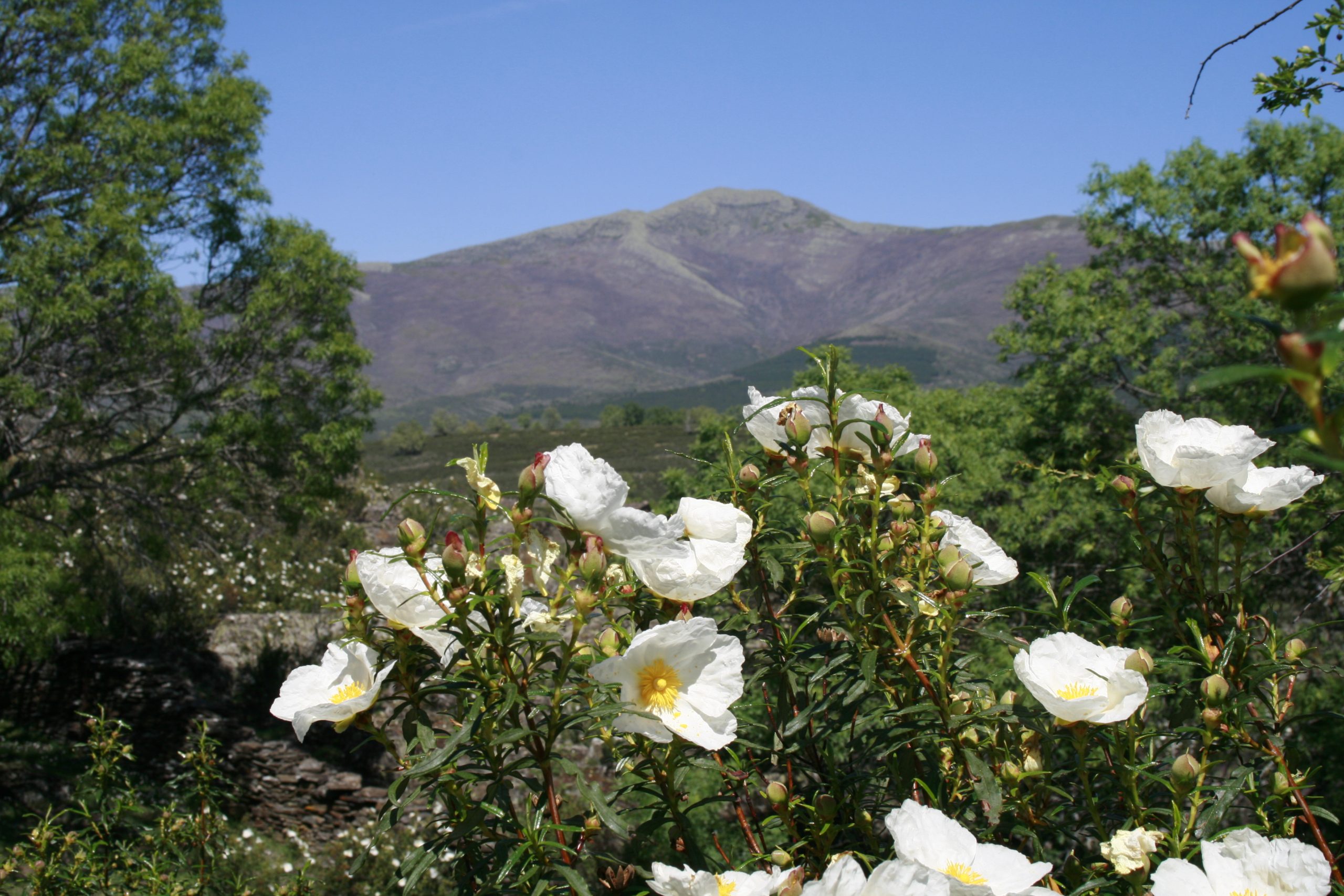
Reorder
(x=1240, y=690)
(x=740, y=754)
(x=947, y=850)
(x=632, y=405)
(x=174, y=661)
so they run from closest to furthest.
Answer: (x=947, y=850)
(x=1240, y=690)
(x=740, y=754)
(x=174, y=661)
(x=632, y=405)

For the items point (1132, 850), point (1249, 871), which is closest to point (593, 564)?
point (1132, 850)

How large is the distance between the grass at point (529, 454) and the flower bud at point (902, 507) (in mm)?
13822

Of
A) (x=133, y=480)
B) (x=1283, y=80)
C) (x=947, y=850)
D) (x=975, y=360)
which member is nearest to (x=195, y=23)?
(x=133, y=480)

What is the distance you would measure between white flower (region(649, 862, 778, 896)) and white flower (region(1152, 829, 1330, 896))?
Result: 47 cm

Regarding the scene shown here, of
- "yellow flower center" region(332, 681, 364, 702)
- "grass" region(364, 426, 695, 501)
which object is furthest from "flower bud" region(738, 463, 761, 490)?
"grass" region(364, 426, 695, 501)

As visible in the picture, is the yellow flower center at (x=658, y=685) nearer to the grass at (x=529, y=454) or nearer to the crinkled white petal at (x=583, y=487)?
the crinkled white petal at (x=583, y=487)

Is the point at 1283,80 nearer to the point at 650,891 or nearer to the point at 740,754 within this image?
the point at 740,754

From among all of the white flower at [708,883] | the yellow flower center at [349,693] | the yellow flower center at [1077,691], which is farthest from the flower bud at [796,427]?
the yellow flower center at [349,693]

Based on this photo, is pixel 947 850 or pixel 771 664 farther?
pixel 771 664

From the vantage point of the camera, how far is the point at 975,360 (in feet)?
496

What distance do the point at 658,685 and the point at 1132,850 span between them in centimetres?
63

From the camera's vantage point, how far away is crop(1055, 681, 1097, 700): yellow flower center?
127 centimetres

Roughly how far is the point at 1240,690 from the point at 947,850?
0.67 m

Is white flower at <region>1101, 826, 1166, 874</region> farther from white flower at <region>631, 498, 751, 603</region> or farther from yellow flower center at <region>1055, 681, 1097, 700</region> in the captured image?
white flower at <region>631, 498, 751, 603</region>
